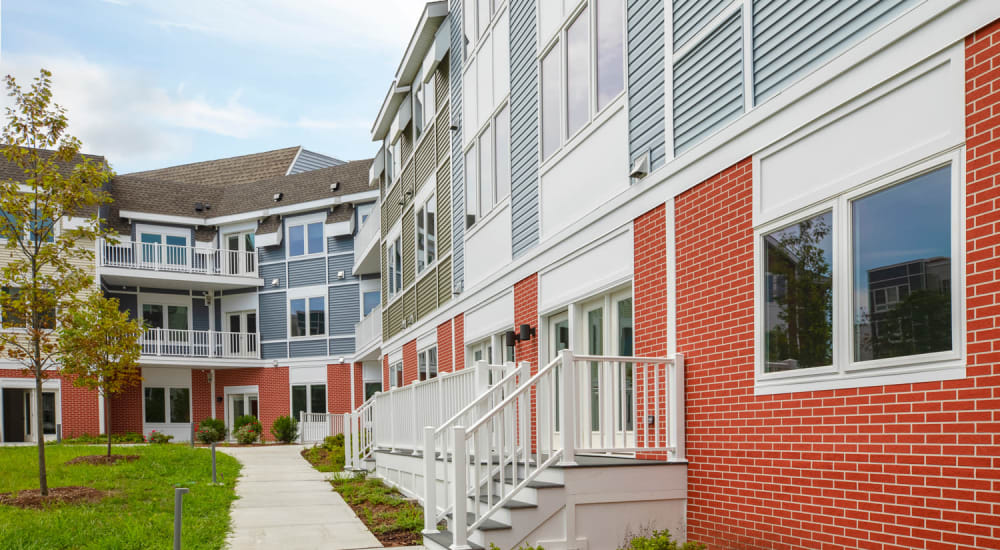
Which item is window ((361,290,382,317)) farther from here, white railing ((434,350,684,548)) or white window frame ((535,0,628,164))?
white railing ((434,350,684,548))

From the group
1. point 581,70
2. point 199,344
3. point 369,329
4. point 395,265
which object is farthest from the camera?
point 199,344

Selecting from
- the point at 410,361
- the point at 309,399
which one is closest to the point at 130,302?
the point at 309,399

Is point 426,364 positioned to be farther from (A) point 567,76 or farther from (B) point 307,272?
(B) point 307,272

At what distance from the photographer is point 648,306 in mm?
8234

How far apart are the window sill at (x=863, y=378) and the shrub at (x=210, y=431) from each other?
978 inches

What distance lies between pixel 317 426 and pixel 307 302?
5.26m

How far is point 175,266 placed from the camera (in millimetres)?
31594

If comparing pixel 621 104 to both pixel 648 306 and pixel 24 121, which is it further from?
pixel 24 121

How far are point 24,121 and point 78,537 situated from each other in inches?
236

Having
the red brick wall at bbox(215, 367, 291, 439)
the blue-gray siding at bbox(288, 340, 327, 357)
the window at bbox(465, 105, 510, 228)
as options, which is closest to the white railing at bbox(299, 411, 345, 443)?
the red brick wall at bbox(215, 367, 291, 439)

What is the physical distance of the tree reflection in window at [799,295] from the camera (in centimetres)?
587

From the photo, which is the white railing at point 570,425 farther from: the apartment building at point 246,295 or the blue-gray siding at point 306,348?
the blue-gray siding at point 306,348

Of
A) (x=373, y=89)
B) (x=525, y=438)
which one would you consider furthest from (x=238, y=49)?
(x=525, y=438)

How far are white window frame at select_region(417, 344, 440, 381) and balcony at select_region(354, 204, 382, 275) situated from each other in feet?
24.3
